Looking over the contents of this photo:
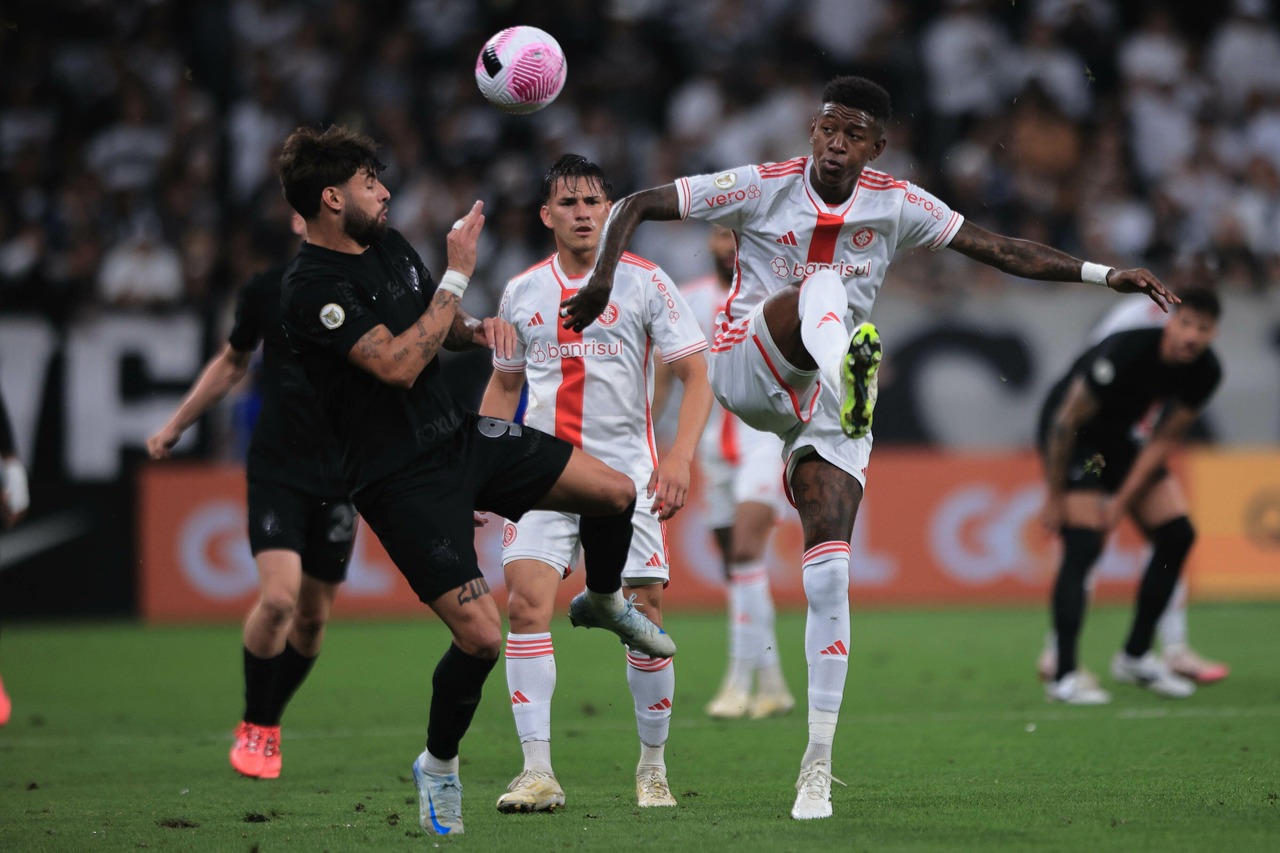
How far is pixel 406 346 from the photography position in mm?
5414

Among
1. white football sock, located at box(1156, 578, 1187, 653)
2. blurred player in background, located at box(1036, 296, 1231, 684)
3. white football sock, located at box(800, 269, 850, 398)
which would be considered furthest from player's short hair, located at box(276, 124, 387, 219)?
white football sock, located at box(1156, 578, 1187, 653)

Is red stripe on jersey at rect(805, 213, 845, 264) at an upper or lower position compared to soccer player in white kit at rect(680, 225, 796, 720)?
upper

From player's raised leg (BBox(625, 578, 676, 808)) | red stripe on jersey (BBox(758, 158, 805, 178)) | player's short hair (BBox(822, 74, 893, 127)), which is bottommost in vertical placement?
player's raised leg (BBox(625, 578, 676, 808))

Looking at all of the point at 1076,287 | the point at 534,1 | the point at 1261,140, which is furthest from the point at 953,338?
the point at 534,1

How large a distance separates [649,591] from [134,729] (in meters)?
3.79

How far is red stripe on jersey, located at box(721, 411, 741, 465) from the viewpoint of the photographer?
9594 millimetres

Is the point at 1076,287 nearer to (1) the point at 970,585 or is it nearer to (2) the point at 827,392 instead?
(1) the point at 970,585

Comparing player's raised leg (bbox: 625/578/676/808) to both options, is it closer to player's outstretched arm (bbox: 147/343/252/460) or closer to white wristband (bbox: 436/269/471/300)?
white wristband (bbox: 436/269/471/300)

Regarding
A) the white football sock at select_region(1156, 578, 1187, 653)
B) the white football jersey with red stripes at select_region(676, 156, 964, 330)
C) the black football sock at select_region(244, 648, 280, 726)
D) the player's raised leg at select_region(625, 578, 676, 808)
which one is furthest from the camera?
the white football sock at select_region(1156, 578, 1187, 653)

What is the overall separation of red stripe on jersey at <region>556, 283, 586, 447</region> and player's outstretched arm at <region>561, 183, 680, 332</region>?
2.72 feet

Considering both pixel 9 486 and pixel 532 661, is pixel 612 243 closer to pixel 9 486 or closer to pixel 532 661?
pixel 532 661

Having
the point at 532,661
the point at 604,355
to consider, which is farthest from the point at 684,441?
the point at 532,661

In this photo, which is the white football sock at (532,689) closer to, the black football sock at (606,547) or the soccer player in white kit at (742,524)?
the black football sock at (606,547)

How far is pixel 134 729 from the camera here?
8859mm
